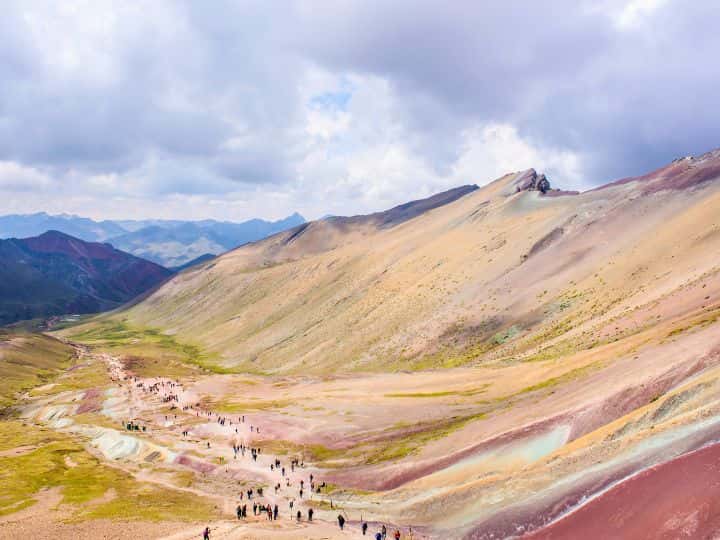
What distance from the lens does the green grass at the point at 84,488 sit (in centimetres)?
6925

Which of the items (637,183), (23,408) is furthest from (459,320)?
(23,408)

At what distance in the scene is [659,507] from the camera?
3719 cm

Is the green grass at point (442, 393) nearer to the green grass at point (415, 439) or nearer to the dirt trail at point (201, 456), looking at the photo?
the green grass at point (415, 439)

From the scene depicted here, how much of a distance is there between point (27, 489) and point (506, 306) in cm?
12663

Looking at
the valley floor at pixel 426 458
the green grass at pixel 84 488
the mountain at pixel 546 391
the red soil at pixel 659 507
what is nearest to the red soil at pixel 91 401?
the valley floor at pixel 426 458

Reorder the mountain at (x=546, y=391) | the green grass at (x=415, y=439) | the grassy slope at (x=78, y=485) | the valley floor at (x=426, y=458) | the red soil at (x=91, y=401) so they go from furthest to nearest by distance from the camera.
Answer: the red soil at (x=91, y=401) → the green grass at (x=415, y=439) → the grassy slope at (x=78, y=485) → the mountain at (x=546, y=391) → the valley floor at (x=426, y=458)

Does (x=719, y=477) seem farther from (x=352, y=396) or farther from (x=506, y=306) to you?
(x=506, y=306)

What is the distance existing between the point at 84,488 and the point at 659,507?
83.7m

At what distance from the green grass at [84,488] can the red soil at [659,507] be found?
4684cm

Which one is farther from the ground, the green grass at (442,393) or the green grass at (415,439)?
the green grass at (442,393)

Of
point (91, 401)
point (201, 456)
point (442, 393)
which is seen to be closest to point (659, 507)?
point (442, 393)

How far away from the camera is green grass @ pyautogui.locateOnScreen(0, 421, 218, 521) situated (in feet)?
227

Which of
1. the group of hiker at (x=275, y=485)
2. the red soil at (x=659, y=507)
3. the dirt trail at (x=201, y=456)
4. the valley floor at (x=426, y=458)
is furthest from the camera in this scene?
the dirt trail at (x=201, y=456)

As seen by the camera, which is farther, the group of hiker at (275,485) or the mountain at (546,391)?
the group of hiker at (275,485)
